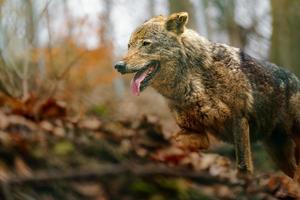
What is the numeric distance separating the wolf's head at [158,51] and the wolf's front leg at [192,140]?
49 centimetres

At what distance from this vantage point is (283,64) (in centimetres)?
1210

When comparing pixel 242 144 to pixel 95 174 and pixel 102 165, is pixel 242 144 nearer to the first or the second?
pixel 102 165

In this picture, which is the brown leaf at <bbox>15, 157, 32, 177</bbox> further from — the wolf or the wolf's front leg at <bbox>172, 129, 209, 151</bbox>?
the wolf's front leg at <bbox>172, 129, 209, 151</bbox>

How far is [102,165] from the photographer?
17.9 ft

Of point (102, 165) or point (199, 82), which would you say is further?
point (199, 82)

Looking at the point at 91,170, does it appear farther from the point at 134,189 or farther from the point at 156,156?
the point at 156,156

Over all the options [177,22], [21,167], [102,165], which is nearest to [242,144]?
[177,22]

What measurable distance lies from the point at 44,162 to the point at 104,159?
59 cm

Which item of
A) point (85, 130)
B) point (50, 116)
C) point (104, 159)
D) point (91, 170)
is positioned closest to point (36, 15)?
point (50, 116)

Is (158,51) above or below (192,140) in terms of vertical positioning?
above

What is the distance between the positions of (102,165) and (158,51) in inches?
48.6

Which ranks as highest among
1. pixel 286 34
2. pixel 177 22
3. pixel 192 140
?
pixel 286 34

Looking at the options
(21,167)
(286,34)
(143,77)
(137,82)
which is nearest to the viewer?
(21,167)

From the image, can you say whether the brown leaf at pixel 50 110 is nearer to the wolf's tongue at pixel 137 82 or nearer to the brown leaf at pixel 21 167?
the wolf's tongue at pixel 137 82
